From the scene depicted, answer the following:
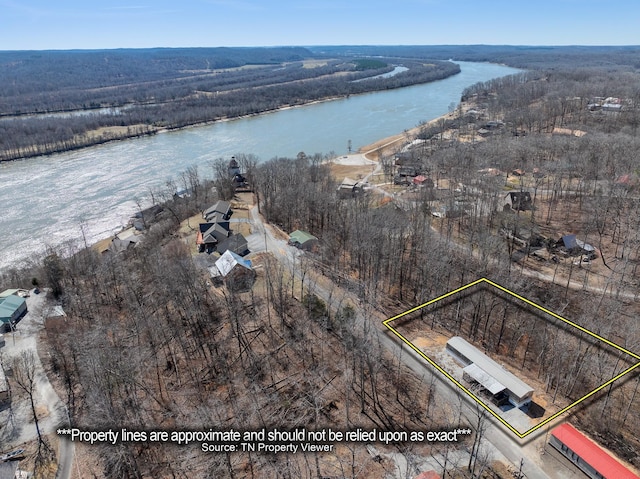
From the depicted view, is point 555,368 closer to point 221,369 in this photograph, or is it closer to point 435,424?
point 435,424

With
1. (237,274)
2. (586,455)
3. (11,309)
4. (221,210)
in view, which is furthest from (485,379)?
(11,309)

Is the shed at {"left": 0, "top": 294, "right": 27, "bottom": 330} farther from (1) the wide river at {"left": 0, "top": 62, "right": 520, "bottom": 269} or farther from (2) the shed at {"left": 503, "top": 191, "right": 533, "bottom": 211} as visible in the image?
(2) the shed at {"left": 503, "top": 191, "right": 533, "bottom": 211}

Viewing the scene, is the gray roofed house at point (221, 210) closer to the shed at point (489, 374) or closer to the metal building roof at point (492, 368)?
the metal building roof at point (492, 368)

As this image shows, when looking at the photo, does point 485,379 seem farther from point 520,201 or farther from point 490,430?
point 520,201

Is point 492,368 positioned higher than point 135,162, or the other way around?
point 492,368

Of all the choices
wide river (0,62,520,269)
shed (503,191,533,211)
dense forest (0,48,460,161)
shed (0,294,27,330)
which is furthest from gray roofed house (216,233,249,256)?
dense forest (0,48,460,161)

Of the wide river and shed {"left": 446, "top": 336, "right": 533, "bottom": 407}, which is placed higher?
shed {"left": 446, "top": 336, "right": 533, "bottom": 407}

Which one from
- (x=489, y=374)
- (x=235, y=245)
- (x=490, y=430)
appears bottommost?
(x=490, y=430)

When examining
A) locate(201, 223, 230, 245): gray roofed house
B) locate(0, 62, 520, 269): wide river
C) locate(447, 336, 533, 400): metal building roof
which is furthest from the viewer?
locate(0, 62, 520, 269): wide river

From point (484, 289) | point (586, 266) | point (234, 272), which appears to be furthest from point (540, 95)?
point (234, 272)
